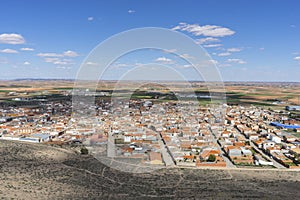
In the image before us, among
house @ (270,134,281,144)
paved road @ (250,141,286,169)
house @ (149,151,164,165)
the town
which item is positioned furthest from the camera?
house @ (270,134,281,144)

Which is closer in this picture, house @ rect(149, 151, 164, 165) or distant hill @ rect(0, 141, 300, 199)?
distant hill @ rect(0, 141, 300, 199)

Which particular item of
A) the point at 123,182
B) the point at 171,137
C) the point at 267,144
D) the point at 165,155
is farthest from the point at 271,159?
the point at 123,182

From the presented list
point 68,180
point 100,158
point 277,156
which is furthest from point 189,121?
point 68,180

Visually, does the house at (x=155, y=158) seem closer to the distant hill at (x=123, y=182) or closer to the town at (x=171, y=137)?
the town at (x=171, y=137)

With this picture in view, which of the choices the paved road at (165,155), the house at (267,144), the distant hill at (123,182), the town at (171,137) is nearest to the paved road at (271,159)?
the town at (171,137)

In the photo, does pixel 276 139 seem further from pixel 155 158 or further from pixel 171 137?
pixel 155 158

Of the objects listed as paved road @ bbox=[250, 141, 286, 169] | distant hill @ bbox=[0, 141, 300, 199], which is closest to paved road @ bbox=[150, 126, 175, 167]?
distant hill @ bbox=[0, 141, 300, 199]

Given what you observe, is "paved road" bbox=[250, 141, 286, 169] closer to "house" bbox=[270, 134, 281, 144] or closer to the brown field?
"house" bbox=[270, 134, 281, 144]

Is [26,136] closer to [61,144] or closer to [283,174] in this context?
[61,144]

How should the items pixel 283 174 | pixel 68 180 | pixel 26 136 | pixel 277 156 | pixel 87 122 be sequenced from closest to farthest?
pixel 68 180 < pixel 283 174 < pixel 277 156 < pixel 26 136 < pixel 87 122
